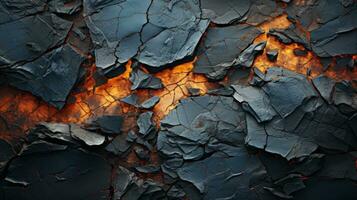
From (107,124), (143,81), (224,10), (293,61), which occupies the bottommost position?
(107,124)

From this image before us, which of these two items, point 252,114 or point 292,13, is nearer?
point 252,114

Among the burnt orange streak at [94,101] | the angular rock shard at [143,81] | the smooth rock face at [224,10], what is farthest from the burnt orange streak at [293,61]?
the angular rock shard at [143,81]

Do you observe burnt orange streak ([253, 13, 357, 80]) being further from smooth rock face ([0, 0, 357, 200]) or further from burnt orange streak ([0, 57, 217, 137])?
burnt orange streak ([0, 57, 217, 137])

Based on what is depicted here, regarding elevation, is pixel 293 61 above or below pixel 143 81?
above

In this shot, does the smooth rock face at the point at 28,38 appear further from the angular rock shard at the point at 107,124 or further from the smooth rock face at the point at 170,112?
the angular rock shard at the point at 107,124

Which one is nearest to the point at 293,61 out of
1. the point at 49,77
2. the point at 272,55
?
→ the point at 272,55

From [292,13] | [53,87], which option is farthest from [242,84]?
[53,87]

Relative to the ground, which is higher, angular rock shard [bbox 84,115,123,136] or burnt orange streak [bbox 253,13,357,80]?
burnt orange streak [bbox 253,13,357,80]

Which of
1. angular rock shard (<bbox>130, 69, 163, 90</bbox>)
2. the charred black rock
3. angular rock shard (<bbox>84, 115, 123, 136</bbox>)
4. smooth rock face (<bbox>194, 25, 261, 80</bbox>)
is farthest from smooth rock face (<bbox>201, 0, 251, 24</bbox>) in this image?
angular rock shard (<bbox>84, 115, 123, 136</bbox>)

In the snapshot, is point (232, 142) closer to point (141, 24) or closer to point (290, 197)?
point (290, 197)

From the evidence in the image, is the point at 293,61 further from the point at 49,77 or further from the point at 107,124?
the point at 49,77

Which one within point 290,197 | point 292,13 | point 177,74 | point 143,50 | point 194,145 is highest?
point 292,13
